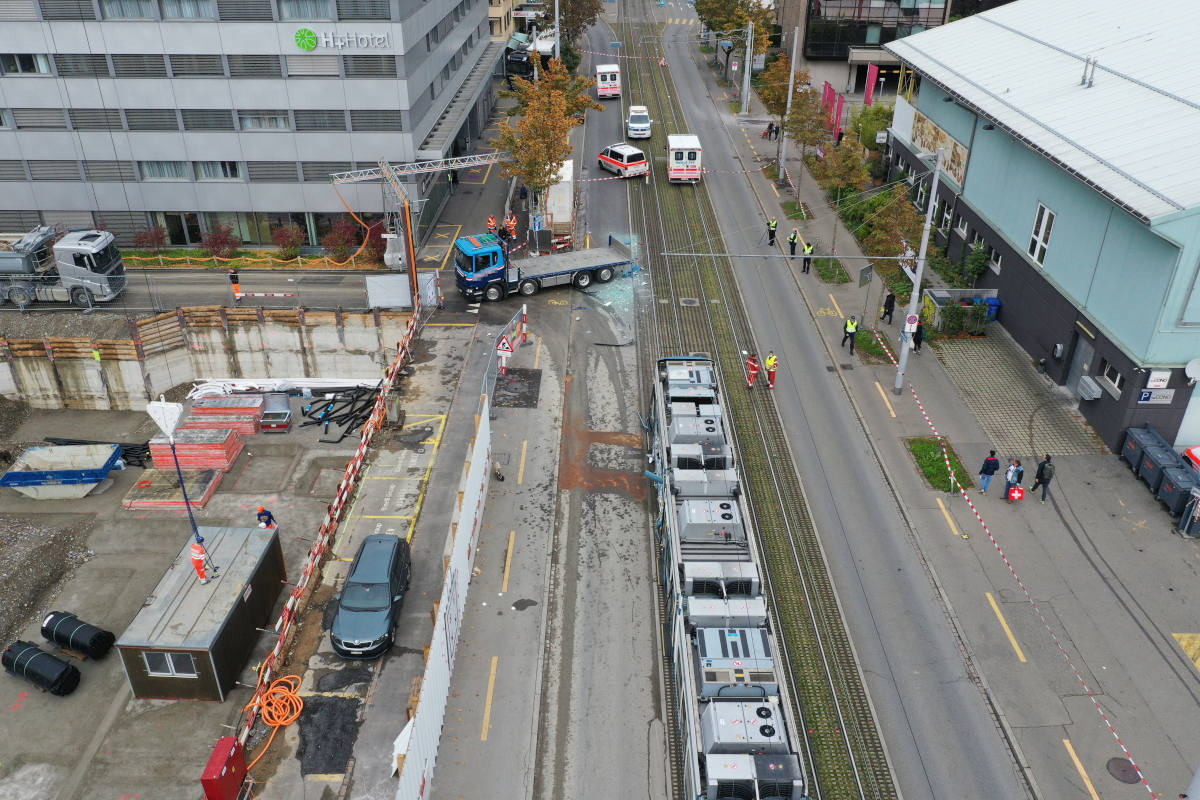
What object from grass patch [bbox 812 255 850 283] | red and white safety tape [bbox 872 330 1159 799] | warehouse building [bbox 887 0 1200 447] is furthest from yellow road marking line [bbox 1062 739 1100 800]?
grass patch [bbox 812 255 850 283]

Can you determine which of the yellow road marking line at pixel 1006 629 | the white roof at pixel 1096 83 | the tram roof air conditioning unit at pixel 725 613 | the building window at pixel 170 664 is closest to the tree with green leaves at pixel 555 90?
the white roof at pixel 1096 83

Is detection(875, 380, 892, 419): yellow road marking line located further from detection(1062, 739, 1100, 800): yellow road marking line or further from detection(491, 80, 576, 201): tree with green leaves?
detection(491, 80, 576, 201): tree with green leaves

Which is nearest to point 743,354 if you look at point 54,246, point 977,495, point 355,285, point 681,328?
point 681,328

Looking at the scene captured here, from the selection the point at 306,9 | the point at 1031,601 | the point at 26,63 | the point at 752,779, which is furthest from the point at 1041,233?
the point at 26,63

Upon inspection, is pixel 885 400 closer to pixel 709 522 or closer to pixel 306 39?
pixel 709 522

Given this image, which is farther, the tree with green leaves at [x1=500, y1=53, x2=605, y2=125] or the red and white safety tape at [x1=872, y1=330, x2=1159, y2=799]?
the tree with green leaves at [x1=500, y1=53, x2=605, y2=125]
